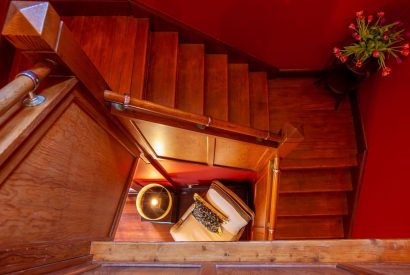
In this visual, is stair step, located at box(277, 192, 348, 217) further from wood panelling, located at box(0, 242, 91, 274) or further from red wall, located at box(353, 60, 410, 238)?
wood panelling, located at box(0, 242, 91, 274)

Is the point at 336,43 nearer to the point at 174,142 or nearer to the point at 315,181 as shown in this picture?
the point at 315,181

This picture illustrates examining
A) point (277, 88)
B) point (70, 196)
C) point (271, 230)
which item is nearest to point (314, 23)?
Result: point (277, 88)

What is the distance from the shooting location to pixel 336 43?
2.74m

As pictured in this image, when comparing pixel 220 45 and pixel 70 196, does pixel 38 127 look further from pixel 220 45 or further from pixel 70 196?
pixel 220 45

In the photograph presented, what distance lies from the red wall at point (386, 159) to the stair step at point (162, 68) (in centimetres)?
192

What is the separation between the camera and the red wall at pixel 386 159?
2.15m

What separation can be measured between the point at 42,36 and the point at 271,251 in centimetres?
116

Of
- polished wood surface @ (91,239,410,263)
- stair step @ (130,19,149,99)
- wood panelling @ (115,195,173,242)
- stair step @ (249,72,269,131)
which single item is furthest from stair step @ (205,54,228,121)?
wood panelling @ (115,195,173,242)

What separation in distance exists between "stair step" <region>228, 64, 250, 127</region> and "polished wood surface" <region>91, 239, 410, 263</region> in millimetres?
1675

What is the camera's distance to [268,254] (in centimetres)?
114

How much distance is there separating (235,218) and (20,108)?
2.52 m

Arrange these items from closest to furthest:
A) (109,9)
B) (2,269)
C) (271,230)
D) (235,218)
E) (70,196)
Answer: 1. (2,269)
2. (70,196)
3. (271,230)
4. (109,9)
5. (235,218)

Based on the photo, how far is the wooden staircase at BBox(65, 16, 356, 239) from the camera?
8.32 ft

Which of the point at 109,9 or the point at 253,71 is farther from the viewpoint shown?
the point at 253,71
